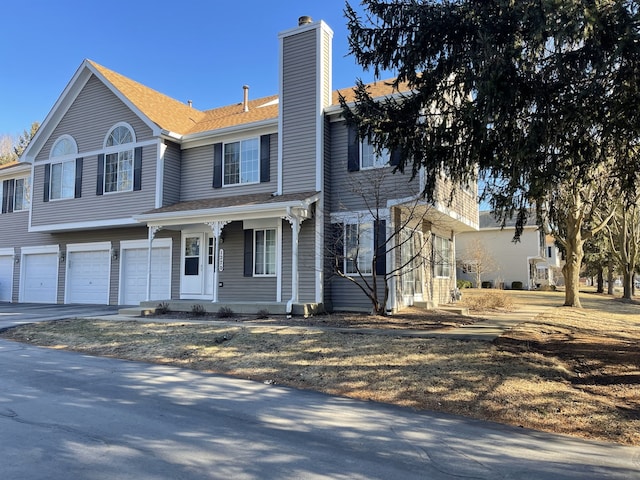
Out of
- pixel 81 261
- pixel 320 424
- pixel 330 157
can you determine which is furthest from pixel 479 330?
pixel 81 261

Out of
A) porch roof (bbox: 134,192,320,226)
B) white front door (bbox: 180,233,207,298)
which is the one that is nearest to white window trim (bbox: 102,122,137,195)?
porch roof (bbox: 134,192,320,226)

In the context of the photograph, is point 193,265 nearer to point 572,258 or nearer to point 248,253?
point 248,253

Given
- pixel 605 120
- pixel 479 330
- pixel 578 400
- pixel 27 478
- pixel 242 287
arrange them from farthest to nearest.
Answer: pixel 242 287 < pixel 479 330 < pixel 605 120 < pixel 578 400 < pixel 27 478

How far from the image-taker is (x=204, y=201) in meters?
16.4

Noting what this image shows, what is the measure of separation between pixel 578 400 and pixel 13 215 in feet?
78.5

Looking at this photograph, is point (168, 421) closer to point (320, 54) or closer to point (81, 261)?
point (320, 54)

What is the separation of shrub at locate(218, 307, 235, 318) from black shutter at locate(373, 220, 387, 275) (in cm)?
447

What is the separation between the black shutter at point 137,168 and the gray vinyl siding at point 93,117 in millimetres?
574

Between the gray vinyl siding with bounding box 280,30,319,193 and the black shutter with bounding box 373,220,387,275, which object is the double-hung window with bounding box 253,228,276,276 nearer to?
the gray vinyl siding with bounding box 280,30,319,193

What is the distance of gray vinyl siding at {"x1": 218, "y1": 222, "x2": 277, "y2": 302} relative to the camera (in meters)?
15.2

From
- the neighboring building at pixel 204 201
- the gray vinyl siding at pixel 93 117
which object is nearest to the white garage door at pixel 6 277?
the neighboring building at pixel 204 201

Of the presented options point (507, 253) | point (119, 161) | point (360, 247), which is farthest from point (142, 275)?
point (507, 253)

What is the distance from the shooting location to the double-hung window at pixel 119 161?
57.7 ft

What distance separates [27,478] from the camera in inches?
145
